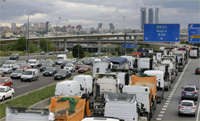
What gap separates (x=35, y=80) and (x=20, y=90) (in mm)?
9075

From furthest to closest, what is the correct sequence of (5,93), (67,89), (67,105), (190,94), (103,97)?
(190,94) → (5,93) → (67,89) → (103,97) → (67,105)

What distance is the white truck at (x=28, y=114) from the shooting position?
36.0 feet

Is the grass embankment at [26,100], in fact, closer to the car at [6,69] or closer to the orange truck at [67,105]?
the orange truck at [67,105]

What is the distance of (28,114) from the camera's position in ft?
36.4

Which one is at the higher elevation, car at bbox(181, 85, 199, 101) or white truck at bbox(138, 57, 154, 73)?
white truck at bbox(138, 57, 154, 73)

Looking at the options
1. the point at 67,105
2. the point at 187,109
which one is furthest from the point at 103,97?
the point at 187,109

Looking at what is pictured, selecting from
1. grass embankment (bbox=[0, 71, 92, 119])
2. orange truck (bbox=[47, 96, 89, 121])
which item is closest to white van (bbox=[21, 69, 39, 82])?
grass embankment (bbox=[0, 71, 92, 119])

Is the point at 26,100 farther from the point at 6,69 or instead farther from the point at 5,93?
the point at 6,69

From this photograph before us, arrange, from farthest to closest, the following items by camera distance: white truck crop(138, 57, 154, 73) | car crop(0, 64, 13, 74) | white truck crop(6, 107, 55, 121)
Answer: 1. car crop(0, 64, 13, 74)
2. white truck crop(138, 57, 154, 73)
3. white truck crop(6, 107, 55, 121)

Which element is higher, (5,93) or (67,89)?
(67,89)

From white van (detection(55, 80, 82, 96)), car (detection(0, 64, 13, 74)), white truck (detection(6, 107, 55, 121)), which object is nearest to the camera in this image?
white truck (detection(6, 107, 55, 121))

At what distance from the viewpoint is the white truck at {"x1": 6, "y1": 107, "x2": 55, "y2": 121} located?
11.0m

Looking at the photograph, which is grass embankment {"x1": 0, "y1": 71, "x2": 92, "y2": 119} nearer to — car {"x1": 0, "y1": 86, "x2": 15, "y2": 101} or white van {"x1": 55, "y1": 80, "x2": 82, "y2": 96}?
white van {"x1": 55, "y1": 80, "x2": 82, "y2": 96}

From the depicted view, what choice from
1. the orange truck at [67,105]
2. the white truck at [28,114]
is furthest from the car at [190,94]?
the white truck at [28,114]
